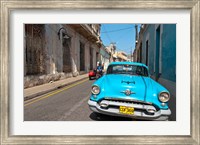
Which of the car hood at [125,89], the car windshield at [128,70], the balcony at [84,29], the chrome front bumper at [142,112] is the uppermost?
the balcony at [84,29]

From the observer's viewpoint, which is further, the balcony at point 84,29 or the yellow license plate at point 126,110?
the balcony at point 84,29

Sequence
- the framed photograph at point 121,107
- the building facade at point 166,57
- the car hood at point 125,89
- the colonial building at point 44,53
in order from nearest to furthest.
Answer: the framed photograph at point 121,107 < the car hood at point 125,89 < the building facade at point 166,57 < the colonial building at point 44,53

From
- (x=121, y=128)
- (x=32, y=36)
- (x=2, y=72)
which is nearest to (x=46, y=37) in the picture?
(x=32, y=36)

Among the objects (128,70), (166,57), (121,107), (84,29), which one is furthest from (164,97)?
(84,29)

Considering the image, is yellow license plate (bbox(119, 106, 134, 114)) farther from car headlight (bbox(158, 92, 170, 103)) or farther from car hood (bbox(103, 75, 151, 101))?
car headlight (bbox(158, 92, 170, 103))

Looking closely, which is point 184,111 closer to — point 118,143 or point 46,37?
point 118,143

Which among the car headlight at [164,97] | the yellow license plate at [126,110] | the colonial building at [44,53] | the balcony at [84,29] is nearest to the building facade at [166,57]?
the car headlight at [164,97]

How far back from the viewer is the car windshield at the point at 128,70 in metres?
5.22

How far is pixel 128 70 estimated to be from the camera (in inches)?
209

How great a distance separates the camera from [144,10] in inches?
125

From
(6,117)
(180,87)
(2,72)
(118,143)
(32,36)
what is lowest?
(118,143)

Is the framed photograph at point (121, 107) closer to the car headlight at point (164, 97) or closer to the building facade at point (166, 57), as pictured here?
the car headlight at point (164, 97)

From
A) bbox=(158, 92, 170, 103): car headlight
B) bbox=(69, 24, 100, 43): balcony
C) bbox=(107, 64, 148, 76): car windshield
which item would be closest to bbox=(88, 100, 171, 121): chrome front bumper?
bbox=(158, 92, 170, 103): car headlight

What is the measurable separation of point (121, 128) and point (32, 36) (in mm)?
9018
